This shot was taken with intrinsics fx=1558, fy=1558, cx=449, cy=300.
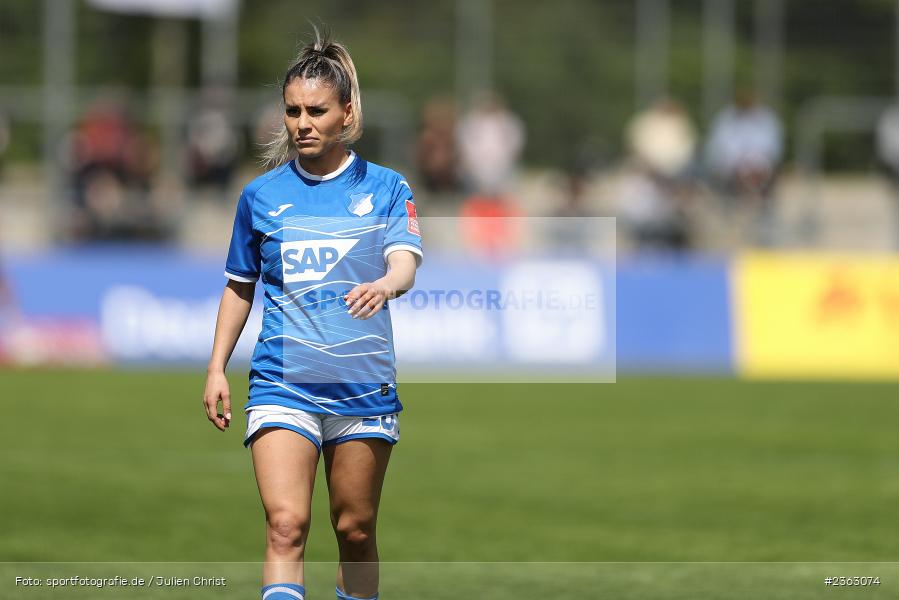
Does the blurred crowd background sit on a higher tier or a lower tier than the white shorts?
higher

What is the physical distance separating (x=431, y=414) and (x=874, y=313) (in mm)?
6368

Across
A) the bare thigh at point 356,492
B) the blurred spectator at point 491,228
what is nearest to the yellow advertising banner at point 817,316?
the blurred spectator at point 491,228

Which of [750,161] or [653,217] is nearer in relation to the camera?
[653,217]

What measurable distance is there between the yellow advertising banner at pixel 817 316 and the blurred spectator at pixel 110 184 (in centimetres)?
811

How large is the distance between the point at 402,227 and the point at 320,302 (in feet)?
1.37

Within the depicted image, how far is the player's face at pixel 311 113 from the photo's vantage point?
574cm

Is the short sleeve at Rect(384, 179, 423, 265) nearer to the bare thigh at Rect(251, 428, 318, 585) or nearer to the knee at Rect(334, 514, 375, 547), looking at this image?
the bare thigh at Rect(251, 428, 318, 585)

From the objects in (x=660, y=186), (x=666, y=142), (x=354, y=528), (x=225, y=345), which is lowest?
(x=354, y=528)

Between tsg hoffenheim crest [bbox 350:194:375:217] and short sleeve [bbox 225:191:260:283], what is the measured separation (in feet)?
1.27

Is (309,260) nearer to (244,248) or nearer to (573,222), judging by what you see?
(244,248)

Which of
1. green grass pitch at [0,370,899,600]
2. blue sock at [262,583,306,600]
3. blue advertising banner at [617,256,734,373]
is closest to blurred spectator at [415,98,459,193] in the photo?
Answer: blue advertising banner at [617,256,734,373]

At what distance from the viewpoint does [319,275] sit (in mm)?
5809

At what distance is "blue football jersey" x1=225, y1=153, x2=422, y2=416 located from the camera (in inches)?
228

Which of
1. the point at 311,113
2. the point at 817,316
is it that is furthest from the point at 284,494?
the point at 817,316
